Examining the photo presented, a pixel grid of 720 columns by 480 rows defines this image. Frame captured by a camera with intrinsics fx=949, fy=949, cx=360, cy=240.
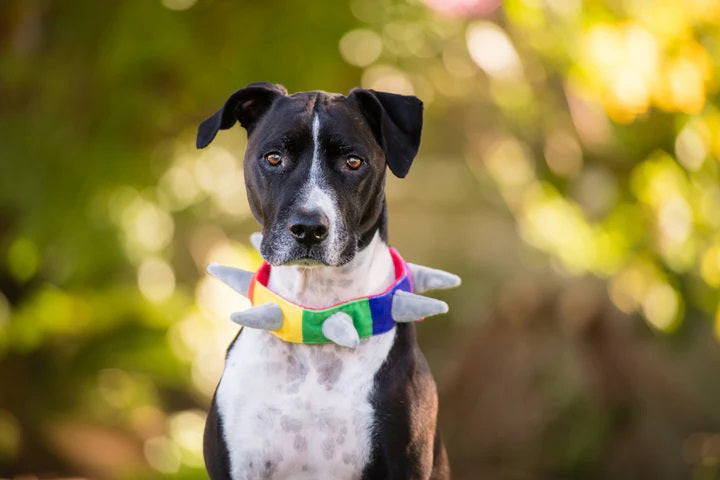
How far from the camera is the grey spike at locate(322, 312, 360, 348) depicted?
2779 mm

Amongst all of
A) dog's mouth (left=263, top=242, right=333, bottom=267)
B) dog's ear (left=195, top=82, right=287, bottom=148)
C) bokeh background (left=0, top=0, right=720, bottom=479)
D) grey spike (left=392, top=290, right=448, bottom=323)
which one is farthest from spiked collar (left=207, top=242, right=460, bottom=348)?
bokeh background (left=0, top=0, right=720, bottom=479)

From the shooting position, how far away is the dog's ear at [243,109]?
303 centimetres

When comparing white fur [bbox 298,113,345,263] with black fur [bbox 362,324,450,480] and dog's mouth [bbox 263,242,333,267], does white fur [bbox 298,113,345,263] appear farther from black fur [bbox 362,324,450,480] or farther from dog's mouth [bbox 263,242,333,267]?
black fur [bbox 362,324,450,480]

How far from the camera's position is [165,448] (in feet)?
23.1

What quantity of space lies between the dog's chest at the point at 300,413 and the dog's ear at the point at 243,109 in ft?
2.39

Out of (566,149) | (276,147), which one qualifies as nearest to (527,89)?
(566,149)

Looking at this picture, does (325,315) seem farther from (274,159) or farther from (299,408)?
(274,159)

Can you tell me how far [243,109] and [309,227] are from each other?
0.65 m

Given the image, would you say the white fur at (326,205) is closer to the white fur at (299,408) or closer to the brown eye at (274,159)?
the brown eye at (274,159)

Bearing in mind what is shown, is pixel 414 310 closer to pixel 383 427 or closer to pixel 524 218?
pixel 383 427

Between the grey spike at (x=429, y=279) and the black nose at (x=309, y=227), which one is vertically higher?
the black nose at (x=309, y=227)

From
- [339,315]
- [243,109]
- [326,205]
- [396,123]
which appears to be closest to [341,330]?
[339,315]

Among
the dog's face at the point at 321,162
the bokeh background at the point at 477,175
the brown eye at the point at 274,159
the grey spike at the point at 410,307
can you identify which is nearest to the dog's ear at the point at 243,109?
the dog's face at the point at 321,162

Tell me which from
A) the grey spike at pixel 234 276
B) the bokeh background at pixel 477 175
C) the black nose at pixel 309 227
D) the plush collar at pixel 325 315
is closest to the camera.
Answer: the black nose at pixel 309 227
